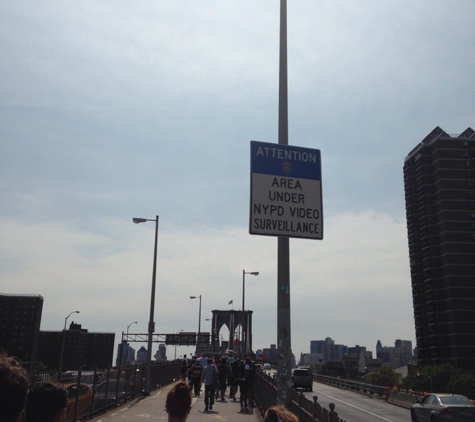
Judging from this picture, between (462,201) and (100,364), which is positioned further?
(100,364)

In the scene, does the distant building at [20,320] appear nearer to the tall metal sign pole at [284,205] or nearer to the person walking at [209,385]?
the person walking at [209,385]

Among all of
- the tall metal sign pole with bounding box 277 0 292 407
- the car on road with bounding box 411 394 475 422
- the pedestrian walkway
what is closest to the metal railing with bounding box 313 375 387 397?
the car on road with bounding box 411 394 475 422

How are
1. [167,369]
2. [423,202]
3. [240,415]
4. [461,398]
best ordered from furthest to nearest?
[423,202]
[167,369]
[461,398]
[240,415]

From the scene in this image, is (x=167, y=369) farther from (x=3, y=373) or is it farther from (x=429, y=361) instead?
(x=429, y=361)

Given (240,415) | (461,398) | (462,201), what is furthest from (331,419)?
(462,201)

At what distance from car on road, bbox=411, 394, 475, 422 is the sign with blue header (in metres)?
16.3

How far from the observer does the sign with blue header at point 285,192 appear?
6.98 metres

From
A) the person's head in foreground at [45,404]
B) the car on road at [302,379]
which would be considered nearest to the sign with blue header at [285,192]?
the person's head in foreground at [45,404]

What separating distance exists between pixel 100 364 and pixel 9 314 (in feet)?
119

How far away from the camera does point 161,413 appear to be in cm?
1648

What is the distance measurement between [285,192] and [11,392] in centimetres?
507

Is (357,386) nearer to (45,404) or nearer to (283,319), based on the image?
(283,319)

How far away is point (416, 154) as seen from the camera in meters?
135

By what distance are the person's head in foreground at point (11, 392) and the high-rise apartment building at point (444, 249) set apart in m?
112
